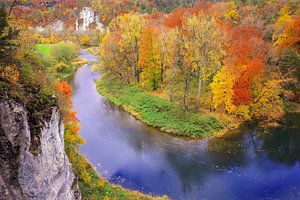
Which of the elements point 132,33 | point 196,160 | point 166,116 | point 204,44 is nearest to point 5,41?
point 196,160

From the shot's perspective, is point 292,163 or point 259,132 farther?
point 259,132

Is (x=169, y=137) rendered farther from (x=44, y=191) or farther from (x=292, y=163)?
(x=44, y=191)

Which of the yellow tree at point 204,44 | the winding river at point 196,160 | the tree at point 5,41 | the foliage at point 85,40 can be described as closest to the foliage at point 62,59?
the winding river at point 196,160

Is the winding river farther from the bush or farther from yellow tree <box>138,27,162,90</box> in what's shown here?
the bush

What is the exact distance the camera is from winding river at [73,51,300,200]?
2584cm

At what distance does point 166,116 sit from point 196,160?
901 centimetres

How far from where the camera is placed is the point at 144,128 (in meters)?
36.5

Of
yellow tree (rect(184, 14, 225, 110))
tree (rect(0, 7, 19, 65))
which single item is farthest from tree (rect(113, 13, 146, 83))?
tree (rect(0, 7, 19, 65))

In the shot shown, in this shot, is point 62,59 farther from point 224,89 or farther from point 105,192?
point 105,192

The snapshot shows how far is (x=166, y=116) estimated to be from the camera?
37469 millimetres

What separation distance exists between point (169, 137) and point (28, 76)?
2159 centimetres

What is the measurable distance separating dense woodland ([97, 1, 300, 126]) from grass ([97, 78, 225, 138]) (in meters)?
1.93

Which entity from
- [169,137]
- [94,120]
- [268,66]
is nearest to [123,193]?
[169,137]

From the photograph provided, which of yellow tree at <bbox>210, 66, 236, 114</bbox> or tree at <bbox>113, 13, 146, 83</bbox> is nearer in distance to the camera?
yellow tree at <bbox>210, 66, 236, 114</bbox>
